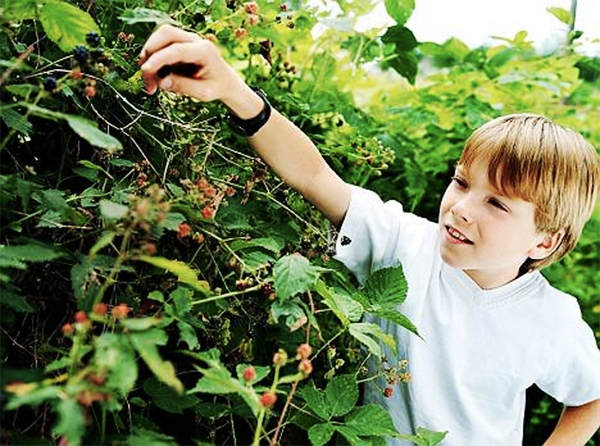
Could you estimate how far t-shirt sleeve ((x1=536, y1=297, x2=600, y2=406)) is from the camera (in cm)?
145

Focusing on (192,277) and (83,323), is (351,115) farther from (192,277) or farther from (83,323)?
(83,323)

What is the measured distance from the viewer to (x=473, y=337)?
1422mm

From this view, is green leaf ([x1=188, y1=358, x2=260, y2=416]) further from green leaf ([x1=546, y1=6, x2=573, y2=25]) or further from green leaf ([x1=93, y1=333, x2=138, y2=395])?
green leaf ([x1=546, y1=6, x2=573, y2=25])

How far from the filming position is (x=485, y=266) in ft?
4.44

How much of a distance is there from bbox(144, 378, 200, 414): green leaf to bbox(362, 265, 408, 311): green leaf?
32 centimetres

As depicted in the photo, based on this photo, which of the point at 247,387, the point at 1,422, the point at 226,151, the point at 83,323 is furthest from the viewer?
the point at 226,151

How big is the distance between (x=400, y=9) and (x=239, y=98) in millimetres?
532

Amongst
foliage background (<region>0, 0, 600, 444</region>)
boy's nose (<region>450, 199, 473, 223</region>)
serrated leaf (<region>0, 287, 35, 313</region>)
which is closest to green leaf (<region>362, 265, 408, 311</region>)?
foliage background (<region>0, 0, 600, 444</region>)

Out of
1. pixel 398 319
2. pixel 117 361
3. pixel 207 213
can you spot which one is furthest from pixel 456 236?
pixel 117 361

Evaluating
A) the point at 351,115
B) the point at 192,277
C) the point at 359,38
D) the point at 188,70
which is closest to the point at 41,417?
the point at 192,277

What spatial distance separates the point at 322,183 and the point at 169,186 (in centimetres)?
31

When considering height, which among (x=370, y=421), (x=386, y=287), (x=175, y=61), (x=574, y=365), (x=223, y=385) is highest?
(x=175, y=61)

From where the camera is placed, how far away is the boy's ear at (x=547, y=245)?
142 cm

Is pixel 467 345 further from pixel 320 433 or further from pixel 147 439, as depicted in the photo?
pixel 147 439
